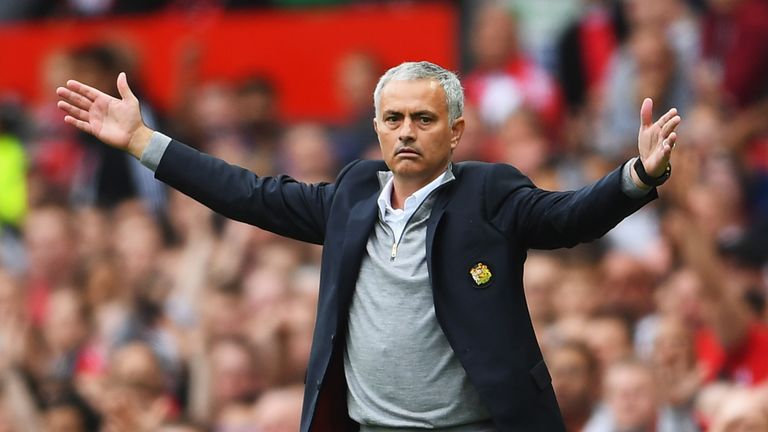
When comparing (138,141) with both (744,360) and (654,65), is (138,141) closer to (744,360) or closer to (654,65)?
(744,360)

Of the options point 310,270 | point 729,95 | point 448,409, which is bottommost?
point 448,409

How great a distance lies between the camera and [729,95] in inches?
420

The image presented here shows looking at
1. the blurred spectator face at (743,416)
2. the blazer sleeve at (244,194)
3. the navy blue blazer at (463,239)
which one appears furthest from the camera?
the blurred spectator face at (743,416)

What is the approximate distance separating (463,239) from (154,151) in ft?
3.39

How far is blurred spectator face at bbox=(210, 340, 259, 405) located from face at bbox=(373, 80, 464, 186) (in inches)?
165

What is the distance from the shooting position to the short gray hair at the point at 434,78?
5129 mm

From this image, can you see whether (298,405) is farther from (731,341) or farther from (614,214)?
(614,214)

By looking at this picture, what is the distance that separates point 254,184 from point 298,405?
3186 millimetres

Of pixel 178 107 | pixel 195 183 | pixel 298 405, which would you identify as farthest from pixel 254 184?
pixel 178 107

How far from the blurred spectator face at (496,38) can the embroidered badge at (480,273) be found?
6.91 m

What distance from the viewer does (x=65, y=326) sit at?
10703 millimetres

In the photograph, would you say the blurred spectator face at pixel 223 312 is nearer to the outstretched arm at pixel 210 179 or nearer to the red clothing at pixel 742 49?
the red clothing at pixel 742 49

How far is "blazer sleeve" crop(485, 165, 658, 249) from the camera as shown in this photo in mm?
4816

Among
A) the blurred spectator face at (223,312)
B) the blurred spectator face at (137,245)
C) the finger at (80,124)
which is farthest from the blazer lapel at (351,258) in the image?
the blurred spectator face at (137,245)
